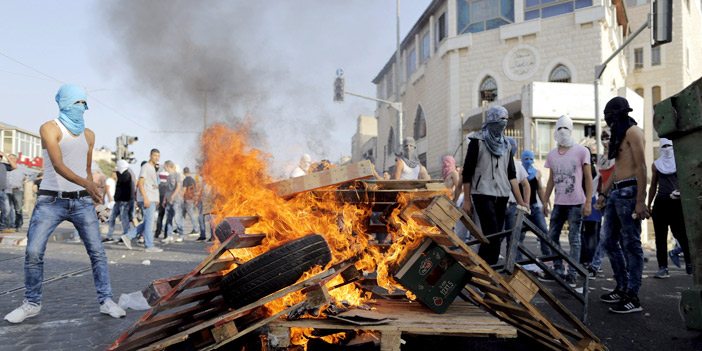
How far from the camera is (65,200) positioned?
173 inches

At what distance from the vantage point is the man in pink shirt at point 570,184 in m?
6.23

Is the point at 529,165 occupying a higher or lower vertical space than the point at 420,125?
lower

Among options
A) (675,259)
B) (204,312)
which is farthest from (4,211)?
(675,259)

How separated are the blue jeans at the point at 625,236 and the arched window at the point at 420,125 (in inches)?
1217

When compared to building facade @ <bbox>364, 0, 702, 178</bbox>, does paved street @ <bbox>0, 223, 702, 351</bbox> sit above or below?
below

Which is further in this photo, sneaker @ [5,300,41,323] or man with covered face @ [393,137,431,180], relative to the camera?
man with covered face @ [393,137,431,180]

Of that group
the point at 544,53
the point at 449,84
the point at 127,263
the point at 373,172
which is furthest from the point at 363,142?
the point at 373,172

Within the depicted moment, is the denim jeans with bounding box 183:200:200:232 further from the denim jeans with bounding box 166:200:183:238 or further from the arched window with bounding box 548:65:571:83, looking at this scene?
the arched window with bounding box 548:65:571:83

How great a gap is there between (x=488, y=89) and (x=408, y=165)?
73.0 ft

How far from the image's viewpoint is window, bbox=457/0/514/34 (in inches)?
1114

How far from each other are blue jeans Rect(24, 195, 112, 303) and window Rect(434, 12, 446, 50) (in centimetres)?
2995

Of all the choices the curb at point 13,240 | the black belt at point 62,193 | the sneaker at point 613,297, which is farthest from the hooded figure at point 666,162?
the curb at point 13,240

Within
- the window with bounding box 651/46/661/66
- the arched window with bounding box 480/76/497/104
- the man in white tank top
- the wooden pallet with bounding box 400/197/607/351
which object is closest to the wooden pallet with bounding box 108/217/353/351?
the wooden pallet with bounding box 400/197/607/351

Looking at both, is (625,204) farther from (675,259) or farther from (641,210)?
(675,259)
